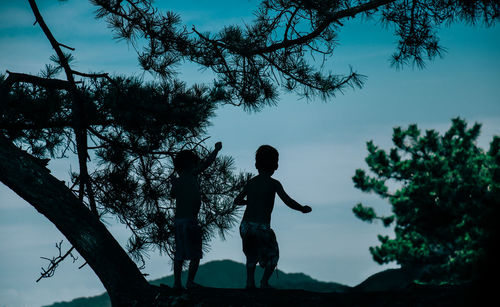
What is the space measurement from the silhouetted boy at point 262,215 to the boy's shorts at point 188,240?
0.39 m

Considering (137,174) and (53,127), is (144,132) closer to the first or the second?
(137,174)

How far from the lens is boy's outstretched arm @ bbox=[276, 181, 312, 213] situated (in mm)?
4545

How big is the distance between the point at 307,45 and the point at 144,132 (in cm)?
218

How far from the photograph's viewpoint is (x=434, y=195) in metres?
15.2

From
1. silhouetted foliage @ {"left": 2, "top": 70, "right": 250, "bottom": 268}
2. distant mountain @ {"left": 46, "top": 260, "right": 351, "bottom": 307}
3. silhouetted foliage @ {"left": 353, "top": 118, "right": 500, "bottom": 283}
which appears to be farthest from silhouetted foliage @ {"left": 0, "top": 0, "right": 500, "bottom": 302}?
distant mountain @ {"left": 46, "top": 260, "right": 351, "bottom": 307}

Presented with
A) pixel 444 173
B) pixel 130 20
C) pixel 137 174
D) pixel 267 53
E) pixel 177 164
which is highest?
pixel 444 173

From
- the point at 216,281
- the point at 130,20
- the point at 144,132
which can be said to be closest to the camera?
the point at 144,132

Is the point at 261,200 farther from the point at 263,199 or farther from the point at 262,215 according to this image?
the point at 262,215

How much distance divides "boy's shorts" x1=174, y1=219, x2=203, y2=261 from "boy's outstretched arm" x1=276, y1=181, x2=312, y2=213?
2.59ft

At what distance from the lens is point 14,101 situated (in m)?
6.43

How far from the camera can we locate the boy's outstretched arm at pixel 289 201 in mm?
4545

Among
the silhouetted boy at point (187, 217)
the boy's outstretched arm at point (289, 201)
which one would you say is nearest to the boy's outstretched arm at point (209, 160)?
the silhouetted boy at point (187, 217)

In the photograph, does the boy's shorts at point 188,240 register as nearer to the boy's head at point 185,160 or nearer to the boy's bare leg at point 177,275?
the boy's bare leg at point 177,275

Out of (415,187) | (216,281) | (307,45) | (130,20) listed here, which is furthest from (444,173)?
(216,281)
